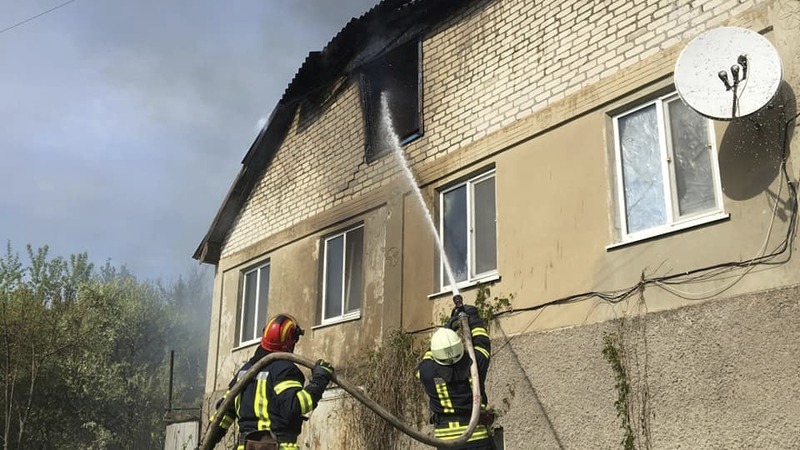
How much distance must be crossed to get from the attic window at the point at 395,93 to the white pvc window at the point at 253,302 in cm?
346

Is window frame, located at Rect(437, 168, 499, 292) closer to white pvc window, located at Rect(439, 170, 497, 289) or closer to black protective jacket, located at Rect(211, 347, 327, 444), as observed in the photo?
white pvc window, located at Rect(439, 170, 497, 289)

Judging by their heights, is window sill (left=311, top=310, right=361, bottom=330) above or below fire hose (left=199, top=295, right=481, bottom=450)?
above

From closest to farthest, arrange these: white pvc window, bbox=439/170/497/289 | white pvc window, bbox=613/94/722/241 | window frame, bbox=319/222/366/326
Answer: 1. white pvc window, bbox=613/94/722/241
2. white pvc window, bbox=439/170/497/289
3. window frame, bbox=319/222/366/326

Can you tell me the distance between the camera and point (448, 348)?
6254mm

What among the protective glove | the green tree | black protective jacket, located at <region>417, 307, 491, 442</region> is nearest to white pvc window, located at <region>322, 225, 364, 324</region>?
black protective jacket, located at <region>417, 307, 491, 442</region>

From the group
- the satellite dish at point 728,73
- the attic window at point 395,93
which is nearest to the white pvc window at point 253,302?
the attic window at point 395,93

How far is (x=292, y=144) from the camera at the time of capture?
1266cm

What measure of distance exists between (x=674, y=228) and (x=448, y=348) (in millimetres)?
Result: 2199

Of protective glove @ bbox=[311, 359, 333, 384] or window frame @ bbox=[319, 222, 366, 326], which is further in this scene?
window frame @ bbox=[319, 222, 366, 326]

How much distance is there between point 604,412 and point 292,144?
25.7 feet

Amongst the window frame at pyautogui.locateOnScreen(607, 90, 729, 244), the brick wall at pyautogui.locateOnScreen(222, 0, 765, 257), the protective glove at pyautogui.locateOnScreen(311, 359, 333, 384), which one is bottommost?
the protective glove at pyautogui.locateOnScreen(311, 359, 333, 384)

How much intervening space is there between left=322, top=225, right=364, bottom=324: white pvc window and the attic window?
4.13 ft

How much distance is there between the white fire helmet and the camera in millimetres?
6258

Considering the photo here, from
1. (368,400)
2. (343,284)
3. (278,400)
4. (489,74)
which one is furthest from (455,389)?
(343,284)
